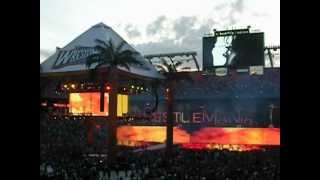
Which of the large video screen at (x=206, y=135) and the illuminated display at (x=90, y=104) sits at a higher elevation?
the illuminated display at (x=90, y=104)

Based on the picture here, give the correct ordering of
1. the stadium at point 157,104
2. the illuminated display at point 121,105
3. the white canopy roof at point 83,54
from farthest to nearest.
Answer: the illuminated display at point 121,105
the white canopy roof at point 83,54
the stadium at point 157,104

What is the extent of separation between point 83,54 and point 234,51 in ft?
65.7

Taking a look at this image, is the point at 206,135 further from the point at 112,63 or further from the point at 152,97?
the point at 112,63

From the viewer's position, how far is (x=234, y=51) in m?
57.6

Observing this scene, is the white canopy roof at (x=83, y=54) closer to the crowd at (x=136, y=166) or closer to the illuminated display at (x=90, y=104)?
the illuminated display at (x=90, y=104)

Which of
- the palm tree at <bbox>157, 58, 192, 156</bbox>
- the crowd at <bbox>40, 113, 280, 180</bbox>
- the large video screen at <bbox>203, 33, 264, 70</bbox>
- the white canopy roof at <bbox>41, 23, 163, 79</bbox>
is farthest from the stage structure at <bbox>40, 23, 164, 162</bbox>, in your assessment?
the large video screen at <bbox>203, 33, 264, 70</bbox>

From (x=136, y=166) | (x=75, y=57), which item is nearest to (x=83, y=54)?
(x=75, y=57)

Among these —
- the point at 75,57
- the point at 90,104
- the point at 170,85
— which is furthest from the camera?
the point at 90,104

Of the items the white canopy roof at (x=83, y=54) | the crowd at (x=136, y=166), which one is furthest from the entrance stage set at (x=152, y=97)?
the crowd at (x=136, y=166)

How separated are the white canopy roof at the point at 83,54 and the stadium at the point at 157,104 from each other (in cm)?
13

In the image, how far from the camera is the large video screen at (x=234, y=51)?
55.8 meters
